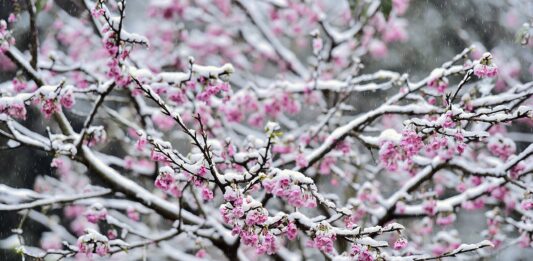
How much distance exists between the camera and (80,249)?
3.02 metres

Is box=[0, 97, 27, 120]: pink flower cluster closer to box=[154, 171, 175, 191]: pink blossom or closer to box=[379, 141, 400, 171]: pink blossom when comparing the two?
box=[154, 171, 175, 191]: pink blossom

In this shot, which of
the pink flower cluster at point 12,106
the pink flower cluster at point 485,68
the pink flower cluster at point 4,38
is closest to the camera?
the pink flower cluster at point 485,68

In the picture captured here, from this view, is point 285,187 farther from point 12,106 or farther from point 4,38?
point 4,38

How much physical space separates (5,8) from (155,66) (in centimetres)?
461

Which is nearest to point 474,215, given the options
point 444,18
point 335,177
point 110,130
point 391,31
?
point 444,18

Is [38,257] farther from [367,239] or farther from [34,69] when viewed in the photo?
[367,239]

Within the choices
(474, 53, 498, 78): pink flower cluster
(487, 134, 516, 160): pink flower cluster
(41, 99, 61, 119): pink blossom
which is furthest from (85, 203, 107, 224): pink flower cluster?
(487, 134, 516, 160): pink flower cluster

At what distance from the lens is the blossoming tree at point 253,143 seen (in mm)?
2684

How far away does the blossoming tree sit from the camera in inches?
106

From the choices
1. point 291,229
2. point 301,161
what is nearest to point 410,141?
point 291,229

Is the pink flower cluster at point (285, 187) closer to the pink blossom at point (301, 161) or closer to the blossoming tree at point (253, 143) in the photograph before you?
the blossoming tree at point (253, 143)

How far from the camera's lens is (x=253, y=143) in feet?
12.3

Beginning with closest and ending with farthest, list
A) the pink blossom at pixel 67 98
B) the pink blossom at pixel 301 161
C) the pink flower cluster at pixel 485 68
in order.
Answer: the pink flower cluster at pixel 485 68, the pink blossom at pixel 67 98, the pink blossom at pixel 301 161

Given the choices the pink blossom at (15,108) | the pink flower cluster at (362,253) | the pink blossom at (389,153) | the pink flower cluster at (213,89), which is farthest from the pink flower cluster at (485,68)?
the pink blossom at (15,108)
